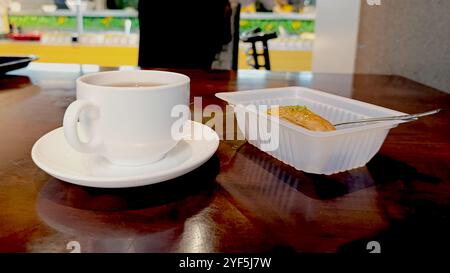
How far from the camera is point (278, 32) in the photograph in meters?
3.22

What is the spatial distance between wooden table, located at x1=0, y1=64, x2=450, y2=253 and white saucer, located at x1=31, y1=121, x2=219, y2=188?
19mm

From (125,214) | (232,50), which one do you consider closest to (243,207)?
(125,214)

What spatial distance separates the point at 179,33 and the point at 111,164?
1.33 m

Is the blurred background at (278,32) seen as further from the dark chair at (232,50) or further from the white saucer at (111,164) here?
the white saucer at (111,164)

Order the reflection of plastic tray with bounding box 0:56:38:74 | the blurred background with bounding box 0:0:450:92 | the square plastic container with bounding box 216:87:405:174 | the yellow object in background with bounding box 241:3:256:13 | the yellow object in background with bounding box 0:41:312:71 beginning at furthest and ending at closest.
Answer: the yellow object in background with bounding box 241:3:256:13, the yellow object in background with bounding box 0:41:312:71, the blurred background with bounding box 0:0:450:92, the reflection of plastic tray with bounding box 0:56:38:74, the square plastic container with bounding box 216:87:405:174

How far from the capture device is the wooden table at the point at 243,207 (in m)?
0.33

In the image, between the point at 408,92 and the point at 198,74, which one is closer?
the point at 408,92

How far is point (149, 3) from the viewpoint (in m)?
1.67

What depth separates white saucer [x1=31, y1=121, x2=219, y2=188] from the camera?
39cm

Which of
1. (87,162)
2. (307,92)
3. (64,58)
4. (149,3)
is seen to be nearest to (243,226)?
(87,162)

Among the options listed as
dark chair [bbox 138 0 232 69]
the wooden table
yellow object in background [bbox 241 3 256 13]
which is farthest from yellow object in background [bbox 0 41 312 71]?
the wooden table

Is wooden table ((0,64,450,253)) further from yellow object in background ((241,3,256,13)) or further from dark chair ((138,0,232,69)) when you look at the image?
yellow object in background ((241,3,256,13))
